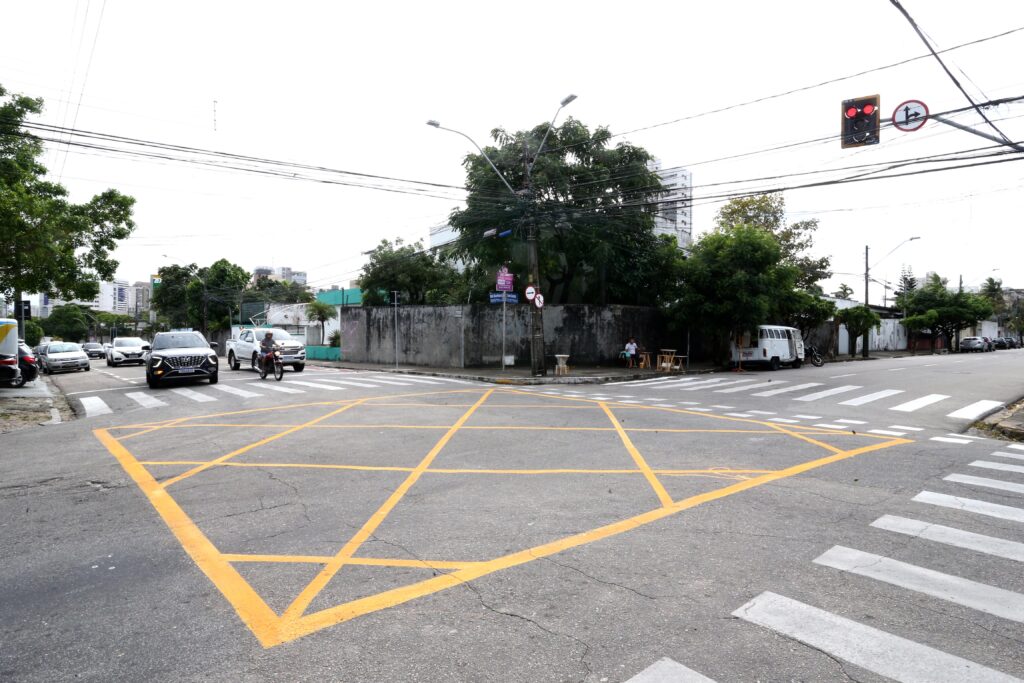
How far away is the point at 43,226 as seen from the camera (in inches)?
492

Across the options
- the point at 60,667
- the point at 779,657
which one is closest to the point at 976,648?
the point at 779,657

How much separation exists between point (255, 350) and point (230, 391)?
298 inches

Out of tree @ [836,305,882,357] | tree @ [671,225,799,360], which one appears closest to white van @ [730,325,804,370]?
tree @ [671,225,799,360]

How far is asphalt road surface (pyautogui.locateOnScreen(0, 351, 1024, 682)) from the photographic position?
9.64 ft

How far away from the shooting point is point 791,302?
29.1 meters

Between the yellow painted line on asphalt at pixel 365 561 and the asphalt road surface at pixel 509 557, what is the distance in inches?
1.0

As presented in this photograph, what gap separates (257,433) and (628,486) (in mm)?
6272

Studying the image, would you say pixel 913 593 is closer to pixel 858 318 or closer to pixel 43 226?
pixel 43 226

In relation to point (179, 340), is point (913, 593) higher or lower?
lower

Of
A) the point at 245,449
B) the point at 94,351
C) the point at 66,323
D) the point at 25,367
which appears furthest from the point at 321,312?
the point at 66,323

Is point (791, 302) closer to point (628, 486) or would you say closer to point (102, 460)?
point (628, 486)

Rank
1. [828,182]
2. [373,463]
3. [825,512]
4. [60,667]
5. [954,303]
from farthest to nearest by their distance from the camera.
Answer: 1. [954,303]
2. [828,182]
3. [373,463]
4. [825,512]
5. [60,667]

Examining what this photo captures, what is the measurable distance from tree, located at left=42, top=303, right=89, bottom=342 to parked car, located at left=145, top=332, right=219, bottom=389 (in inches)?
3171

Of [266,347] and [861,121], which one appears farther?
[266,347]
